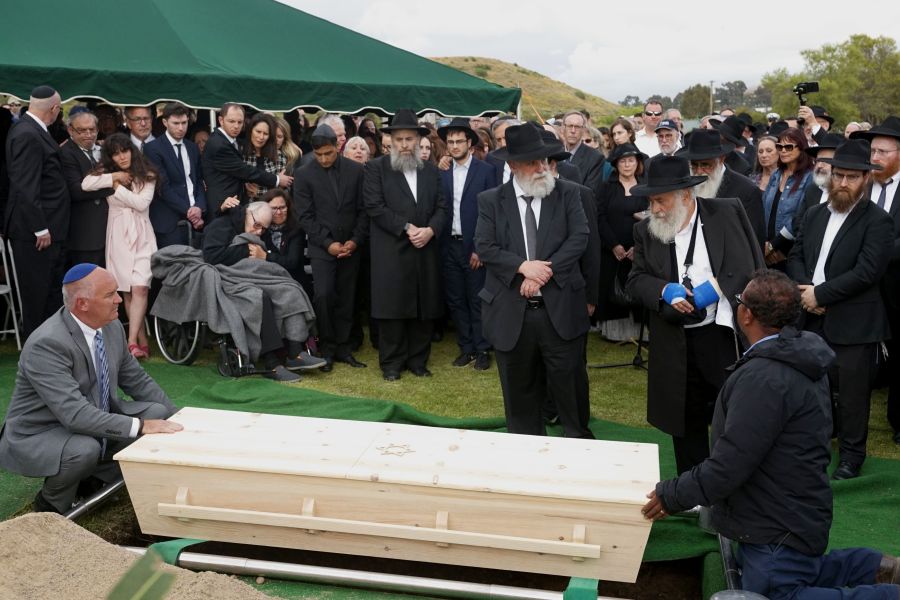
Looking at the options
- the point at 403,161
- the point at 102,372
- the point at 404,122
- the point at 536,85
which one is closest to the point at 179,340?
the point at 403,161

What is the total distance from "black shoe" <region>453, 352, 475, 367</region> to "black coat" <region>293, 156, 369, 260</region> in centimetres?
138

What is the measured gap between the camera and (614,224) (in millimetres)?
8445

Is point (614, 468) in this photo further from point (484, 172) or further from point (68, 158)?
point (68, 158)

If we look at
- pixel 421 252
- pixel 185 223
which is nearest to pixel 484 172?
pixel 421 252

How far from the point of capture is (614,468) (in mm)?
4324

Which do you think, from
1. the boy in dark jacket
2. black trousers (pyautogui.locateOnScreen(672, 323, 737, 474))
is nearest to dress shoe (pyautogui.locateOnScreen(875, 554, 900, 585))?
the boy in dark jacket

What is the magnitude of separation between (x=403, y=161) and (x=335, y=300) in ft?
4.53

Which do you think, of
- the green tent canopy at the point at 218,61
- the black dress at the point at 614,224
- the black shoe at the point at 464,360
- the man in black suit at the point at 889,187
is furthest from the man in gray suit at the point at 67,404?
the black dress at the point at 614,224

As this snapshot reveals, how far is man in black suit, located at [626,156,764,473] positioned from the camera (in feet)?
16.4

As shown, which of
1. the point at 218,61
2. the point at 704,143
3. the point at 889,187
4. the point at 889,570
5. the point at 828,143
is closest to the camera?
the point at 889,570

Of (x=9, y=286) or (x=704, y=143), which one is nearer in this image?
(x=704, y=143)

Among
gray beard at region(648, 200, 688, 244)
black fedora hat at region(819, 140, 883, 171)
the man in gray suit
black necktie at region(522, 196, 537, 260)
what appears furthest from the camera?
black necktie at region(522, 196, 537, 260)

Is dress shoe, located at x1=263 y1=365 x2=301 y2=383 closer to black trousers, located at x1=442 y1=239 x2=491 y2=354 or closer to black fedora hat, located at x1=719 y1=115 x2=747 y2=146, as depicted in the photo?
black trousers, located at x1=442 y1=239 x2=491 y2=354

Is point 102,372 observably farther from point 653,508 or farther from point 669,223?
point 669,223
